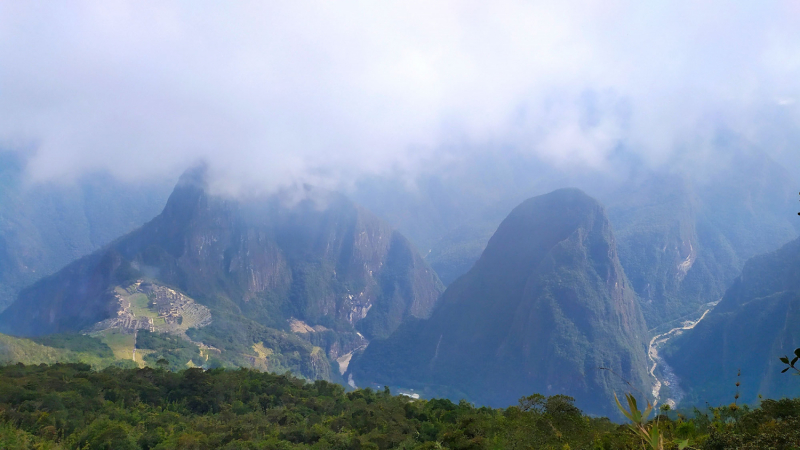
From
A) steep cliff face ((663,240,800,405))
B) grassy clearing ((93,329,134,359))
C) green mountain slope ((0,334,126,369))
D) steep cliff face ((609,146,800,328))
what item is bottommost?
green mountain slope ((0,334,126,369))

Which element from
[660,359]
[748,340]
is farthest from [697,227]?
[748,340]

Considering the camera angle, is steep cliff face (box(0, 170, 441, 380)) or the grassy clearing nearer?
the grassy clearing

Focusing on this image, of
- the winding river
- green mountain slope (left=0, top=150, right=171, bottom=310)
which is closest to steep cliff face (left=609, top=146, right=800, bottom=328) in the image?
the winding river

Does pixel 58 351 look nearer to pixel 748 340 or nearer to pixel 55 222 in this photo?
pixel 748 340

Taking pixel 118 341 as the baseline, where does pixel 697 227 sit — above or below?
above

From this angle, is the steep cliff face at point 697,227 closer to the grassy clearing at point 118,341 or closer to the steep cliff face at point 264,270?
the steep cliff face at point 264,270

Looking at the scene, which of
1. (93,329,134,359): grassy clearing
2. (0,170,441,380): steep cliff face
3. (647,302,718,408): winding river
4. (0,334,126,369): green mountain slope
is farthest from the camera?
(0,170,441,380): steep cliff face

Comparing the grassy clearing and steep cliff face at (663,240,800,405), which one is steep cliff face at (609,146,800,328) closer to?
steep cliff face at (663,240,800,405)
